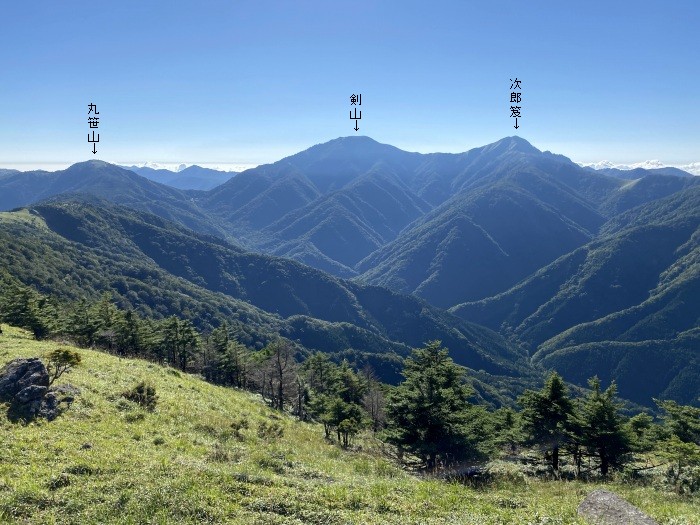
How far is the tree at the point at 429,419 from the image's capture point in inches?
1388

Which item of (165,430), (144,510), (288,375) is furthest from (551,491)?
(288,375)

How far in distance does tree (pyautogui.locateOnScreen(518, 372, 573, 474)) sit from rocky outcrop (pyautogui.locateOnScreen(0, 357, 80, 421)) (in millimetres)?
36197

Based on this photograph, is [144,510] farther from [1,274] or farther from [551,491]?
[1,274]

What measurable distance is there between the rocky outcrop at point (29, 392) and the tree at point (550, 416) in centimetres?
3620

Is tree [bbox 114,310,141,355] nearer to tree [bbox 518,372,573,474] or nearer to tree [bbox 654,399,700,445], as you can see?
tree [bbox 518,372,573,474]

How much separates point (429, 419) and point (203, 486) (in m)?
22.1

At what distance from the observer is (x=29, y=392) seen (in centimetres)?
2517

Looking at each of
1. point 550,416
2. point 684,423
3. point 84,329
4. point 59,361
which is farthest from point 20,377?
point 684,423

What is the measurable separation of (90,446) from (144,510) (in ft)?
26.8

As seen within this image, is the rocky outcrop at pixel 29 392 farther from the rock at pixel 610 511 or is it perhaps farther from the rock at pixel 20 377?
the rock at pixel 610 511

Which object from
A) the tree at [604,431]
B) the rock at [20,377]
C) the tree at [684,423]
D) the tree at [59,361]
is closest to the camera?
the rock at [20,377]

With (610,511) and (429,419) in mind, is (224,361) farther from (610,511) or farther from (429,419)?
(610,511)

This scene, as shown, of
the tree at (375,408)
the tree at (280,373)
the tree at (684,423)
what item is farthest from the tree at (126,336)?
the tree at (684,423)

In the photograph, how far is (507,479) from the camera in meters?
28.5
